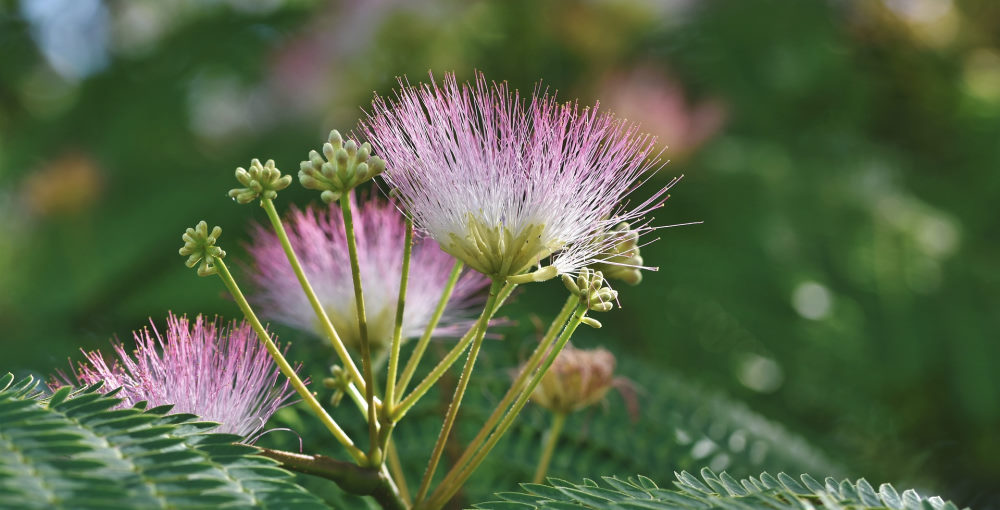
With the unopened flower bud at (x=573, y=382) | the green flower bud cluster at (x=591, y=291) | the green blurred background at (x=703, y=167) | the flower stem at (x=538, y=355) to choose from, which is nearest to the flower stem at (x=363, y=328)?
the flower stem at (x=538, y=355)

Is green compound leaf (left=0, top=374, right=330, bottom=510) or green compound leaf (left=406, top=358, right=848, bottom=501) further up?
green compound leaf (left=406, top=358, right=848, bottom=501)

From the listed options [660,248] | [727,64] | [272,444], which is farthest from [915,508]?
[727,64]

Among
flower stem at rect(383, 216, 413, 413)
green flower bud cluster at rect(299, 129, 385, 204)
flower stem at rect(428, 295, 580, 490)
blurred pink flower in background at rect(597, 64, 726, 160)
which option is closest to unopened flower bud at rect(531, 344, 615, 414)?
flower stem at rect(428, 295, 580, 490)

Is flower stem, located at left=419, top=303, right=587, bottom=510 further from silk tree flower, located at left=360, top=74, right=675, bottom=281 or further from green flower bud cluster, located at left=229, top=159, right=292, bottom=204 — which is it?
green flower bud cluster, located at left=229, top=159, right=292, bottom=204

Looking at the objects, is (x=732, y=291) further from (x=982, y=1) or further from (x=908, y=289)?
(x=982, y=1)

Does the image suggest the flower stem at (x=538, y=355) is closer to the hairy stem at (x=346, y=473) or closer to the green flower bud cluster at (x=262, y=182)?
the hairy stem at (x=346, y=473)

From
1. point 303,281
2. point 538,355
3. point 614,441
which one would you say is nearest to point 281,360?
point 303,281

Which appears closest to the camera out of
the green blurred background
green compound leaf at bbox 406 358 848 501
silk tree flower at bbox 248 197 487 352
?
silk tree flower at bbox 248 197 487 352
